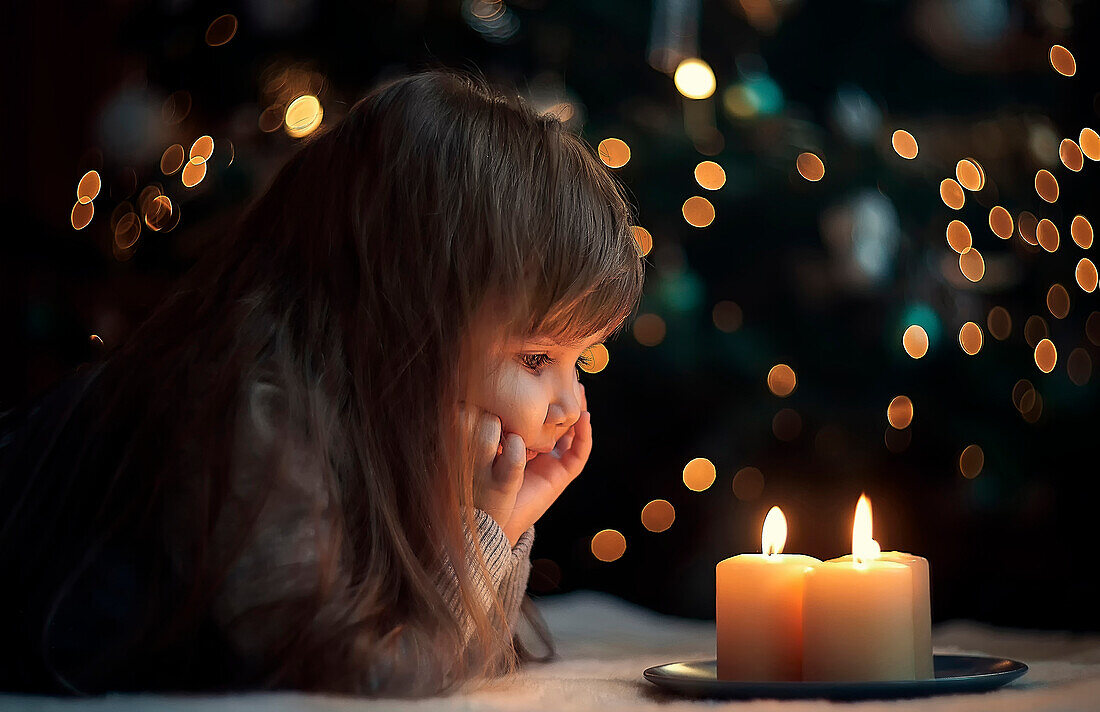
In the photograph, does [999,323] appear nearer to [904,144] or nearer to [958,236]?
[958,236]

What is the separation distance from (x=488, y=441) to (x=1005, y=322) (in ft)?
2.56

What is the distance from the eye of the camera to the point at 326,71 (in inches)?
53.2

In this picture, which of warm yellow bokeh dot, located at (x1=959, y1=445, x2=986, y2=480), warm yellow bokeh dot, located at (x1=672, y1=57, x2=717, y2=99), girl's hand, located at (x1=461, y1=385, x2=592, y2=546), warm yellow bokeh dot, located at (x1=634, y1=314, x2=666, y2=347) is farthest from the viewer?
warm yellow bokeh dot, located at (x1=634, y1=314, x2=666, y2=347)

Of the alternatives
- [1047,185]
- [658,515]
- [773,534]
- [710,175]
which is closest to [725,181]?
[710,175]

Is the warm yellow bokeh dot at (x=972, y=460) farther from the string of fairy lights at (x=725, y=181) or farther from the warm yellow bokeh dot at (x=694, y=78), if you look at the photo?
the warm yellow bokeh dot at (x=694, y=78)

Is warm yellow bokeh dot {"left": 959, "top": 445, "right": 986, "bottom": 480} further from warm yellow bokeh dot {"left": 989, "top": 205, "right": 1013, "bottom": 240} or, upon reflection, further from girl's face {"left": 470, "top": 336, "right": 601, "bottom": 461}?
girl's face {"left": 470, "top": 336, "right": 601, "bottom": 461}

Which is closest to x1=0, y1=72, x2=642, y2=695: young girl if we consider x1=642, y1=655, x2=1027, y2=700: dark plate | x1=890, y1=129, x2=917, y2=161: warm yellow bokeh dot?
x1=642, y1=655, x2=1027, y2=700: dark plate

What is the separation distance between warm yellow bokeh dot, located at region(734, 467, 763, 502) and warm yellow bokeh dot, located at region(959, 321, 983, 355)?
1.18ft

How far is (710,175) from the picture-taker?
4.40ft

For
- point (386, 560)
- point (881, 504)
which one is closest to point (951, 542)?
point (881, 504)

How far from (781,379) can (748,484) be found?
0.56 feet

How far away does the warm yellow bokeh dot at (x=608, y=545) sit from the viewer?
5.27ft

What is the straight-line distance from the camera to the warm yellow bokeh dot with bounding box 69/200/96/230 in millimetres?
1496

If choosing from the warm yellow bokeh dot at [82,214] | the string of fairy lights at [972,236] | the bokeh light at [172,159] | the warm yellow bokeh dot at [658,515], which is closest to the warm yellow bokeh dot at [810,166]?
the string of fairy lights at [972,236]
